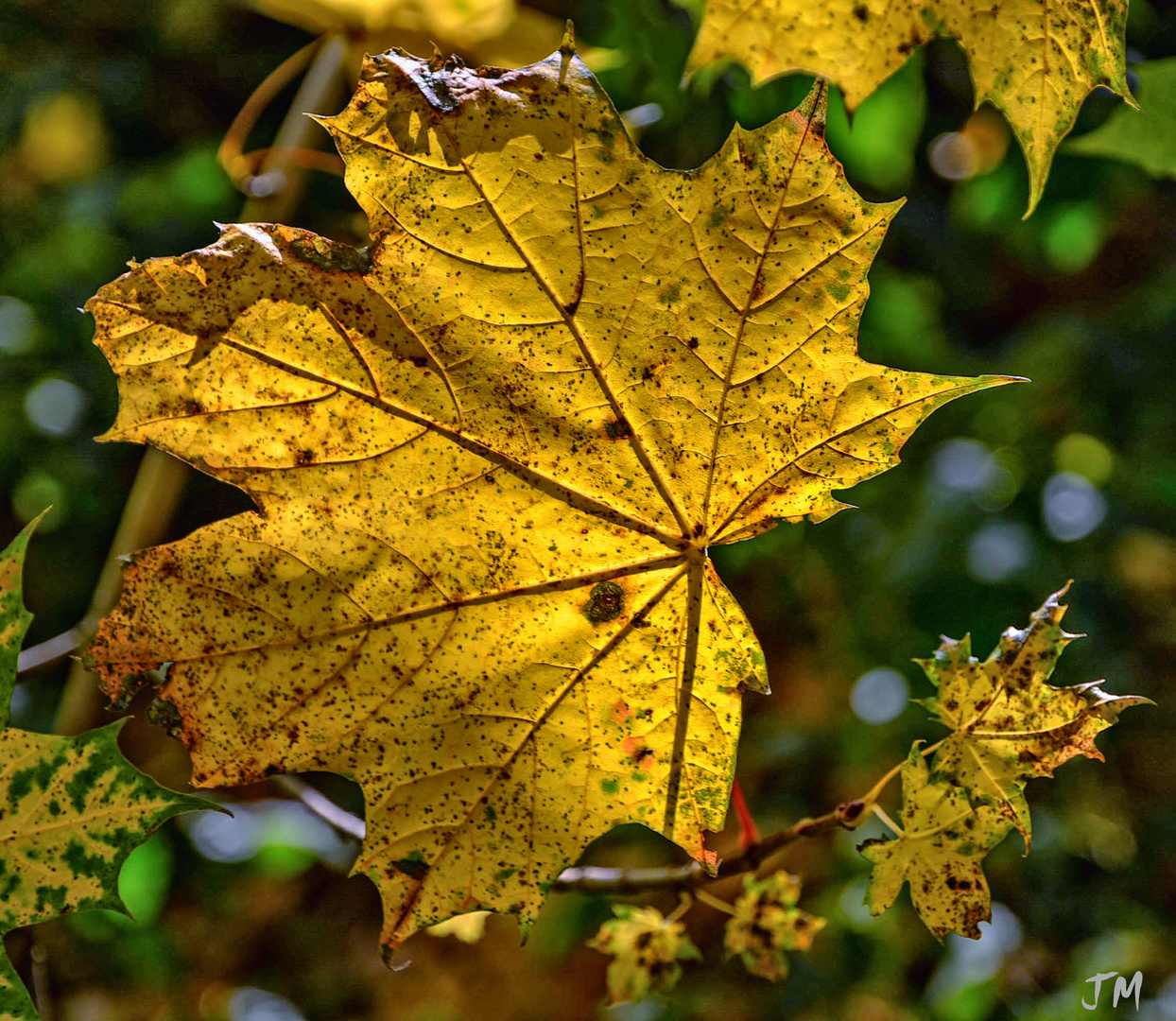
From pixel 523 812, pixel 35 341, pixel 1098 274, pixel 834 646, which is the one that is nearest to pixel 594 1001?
pixel 834 646

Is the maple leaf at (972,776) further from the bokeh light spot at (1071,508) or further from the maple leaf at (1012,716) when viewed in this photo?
the bokeh light spot at (1071,508)

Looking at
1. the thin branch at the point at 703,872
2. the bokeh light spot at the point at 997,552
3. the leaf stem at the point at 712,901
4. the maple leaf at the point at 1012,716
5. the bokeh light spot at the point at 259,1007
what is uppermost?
the bokeh light spot at the point at 997,552

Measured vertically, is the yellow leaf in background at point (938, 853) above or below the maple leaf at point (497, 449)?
below

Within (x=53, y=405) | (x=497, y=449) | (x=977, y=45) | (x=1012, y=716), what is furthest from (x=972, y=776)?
(x=53, y=405)

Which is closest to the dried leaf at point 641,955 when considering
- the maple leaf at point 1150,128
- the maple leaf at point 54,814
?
the maple leaf at point 54,814

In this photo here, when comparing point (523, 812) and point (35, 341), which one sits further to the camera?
point (35, 341)

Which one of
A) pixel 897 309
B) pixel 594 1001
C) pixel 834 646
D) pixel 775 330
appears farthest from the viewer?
pixel 594 1001

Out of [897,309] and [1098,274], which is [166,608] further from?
[1098,274]
